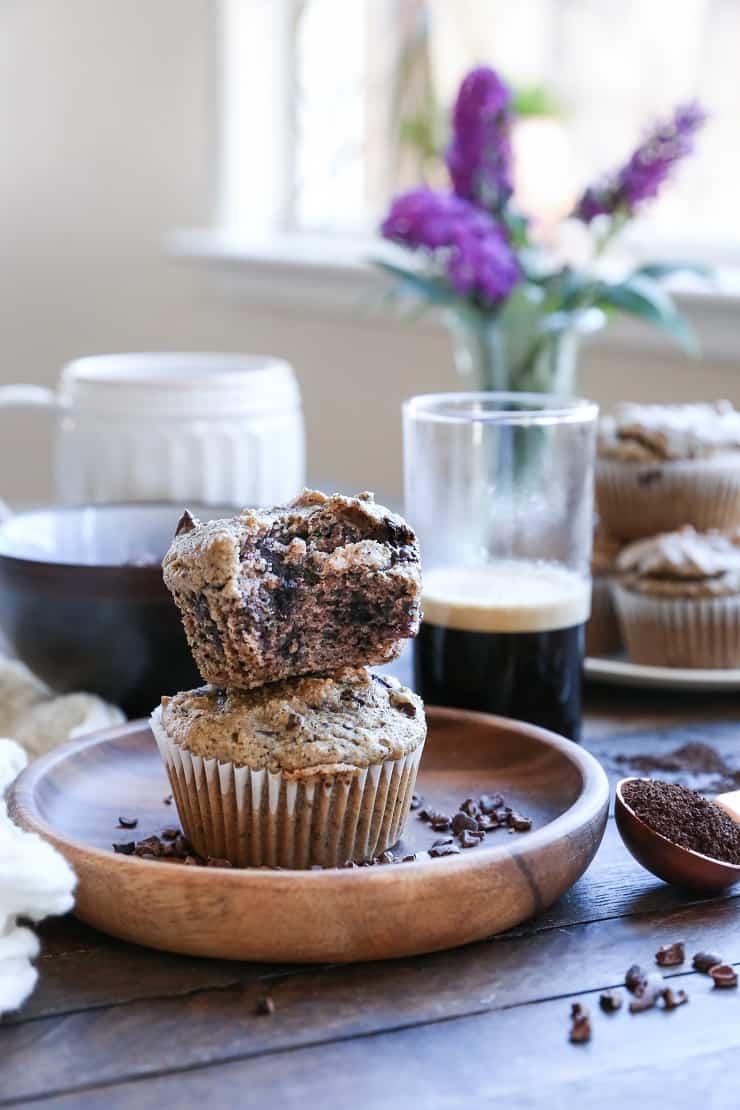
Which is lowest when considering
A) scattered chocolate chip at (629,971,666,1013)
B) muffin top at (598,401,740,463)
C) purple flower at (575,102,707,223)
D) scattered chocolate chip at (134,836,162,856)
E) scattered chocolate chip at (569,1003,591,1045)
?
scattered chocolate chip at (629,971,666,1013)

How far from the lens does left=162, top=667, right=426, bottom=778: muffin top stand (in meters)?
0.83

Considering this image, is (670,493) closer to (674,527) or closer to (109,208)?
(674,527)

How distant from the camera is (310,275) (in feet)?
9.89

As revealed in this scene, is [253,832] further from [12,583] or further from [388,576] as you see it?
[12,583]

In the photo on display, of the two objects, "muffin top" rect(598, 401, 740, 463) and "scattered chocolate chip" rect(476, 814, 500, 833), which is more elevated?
"muffin top" rect(598, 401, 740, 463)

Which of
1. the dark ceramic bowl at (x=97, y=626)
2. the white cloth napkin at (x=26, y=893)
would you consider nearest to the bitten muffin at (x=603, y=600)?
the dark ceramic bowl at (x=97, y=626)

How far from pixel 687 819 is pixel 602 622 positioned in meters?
0.62

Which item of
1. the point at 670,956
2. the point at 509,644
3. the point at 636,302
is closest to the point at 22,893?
the point at 670,956

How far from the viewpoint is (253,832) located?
85cm

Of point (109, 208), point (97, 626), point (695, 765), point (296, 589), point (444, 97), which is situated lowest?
point (695, 765)

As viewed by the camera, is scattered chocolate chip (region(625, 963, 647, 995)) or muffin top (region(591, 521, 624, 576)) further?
muffin top (region(591, 521, 624, 576))

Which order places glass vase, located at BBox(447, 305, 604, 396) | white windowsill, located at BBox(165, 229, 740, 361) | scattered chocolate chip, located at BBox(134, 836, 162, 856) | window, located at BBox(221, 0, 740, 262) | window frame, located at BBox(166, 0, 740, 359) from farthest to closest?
window frame, located at BBox(166, 0, 740, 359)
window, located at BBox(221, 0, 740, 262)
white windowsill, located at BBox(165, 229, 740, 361)
glass vase, located at BBox(447, 305, 604, 396)
scattered chocolate chip, located at BBox(134, 836, 162, 856)

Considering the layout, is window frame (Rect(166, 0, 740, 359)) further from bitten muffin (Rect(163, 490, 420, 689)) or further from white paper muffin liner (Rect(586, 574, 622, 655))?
bitten muffin (Rect(163, 490, 420, 689))

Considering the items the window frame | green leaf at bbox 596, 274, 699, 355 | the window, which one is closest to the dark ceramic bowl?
green leaf at bbox 596, 274, 699, 355
